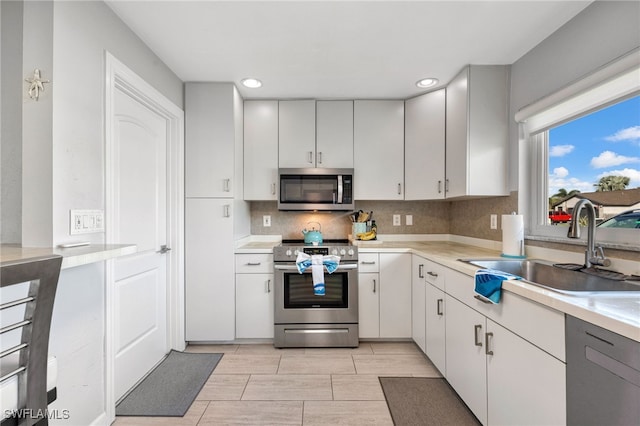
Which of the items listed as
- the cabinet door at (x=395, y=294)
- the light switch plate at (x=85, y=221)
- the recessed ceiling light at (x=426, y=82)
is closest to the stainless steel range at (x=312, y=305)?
the cabinet door at (x=395, y=294)

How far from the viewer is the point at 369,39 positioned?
185 centimetres

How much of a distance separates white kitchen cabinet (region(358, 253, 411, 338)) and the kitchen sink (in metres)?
0.77

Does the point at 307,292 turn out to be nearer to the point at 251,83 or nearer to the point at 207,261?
the point at 207,261

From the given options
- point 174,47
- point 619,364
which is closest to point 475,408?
point 619,364

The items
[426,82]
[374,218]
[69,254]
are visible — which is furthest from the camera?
[374,218]

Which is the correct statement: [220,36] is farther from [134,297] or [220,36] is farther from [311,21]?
[134,297]

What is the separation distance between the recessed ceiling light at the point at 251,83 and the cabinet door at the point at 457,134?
163cm

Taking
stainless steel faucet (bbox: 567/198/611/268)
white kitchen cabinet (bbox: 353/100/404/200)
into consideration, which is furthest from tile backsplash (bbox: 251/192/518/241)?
stainless steel faucet (bbox: 567/198/611/268)

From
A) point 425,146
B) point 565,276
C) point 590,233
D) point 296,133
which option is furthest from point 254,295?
point 590,233

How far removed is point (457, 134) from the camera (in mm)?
2346

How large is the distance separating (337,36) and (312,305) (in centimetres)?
204

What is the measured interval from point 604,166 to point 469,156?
30.8 inches

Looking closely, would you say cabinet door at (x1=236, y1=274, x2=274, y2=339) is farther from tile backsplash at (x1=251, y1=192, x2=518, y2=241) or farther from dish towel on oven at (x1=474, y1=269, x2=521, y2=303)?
dish towel on oven at (x1=474, y1=269, x2=521, y2=303)

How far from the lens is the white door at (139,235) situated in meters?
1.84
